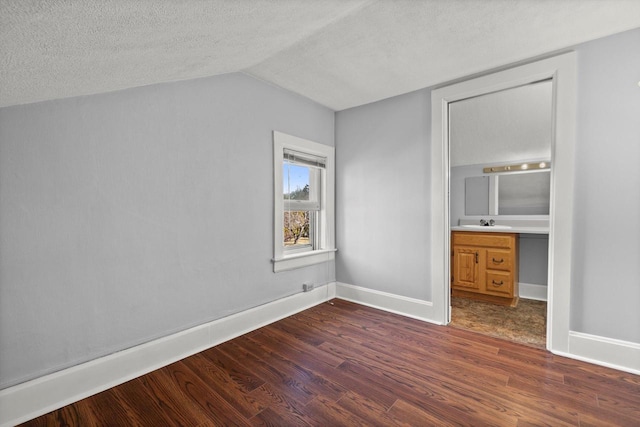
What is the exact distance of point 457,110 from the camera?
374 centimetres

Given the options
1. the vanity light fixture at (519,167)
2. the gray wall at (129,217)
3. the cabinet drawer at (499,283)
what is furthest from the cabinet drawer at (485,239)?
the gray wall at (129,217)

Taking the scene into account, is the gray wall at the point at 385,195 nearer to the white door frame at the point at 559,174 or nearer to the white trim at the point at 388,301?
the white trim at the point at 388,301

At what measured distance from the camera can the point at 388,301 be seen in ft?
10.2

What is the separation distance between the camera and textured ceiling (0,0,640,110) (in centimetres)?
87

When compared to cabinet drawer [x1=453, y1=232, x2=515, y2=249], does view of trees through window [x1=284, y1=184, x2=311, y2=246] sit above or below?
above

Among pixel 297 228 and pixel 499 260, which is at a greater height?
pixel 297 228

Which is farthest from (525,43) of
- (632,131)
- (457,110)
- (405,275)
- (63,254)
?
(63,254)

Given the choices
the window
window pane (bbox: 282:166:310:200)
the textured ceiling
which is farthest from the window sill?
the textured ceiling

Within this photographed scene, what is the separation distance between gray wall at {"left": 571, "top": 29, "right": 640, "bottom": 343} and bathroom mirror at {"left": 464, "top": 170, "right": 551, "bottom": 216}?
1.72 m

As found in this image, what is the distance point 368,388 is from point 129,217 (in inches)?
75.0

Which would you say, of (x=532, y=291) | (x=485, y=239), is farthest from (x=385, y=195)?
(x=532, y=291)

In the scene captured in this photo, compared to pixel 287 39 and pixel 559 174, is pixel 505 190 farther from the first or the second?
pixel 287 39

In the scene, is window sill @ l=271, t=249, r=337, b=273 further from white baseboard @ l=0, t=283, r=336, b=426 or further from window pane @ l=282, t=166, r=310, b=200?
window pane @ l=282, t=166, r=310, b=200

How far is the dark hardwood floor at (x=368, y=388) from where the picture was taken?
4.97 ft
